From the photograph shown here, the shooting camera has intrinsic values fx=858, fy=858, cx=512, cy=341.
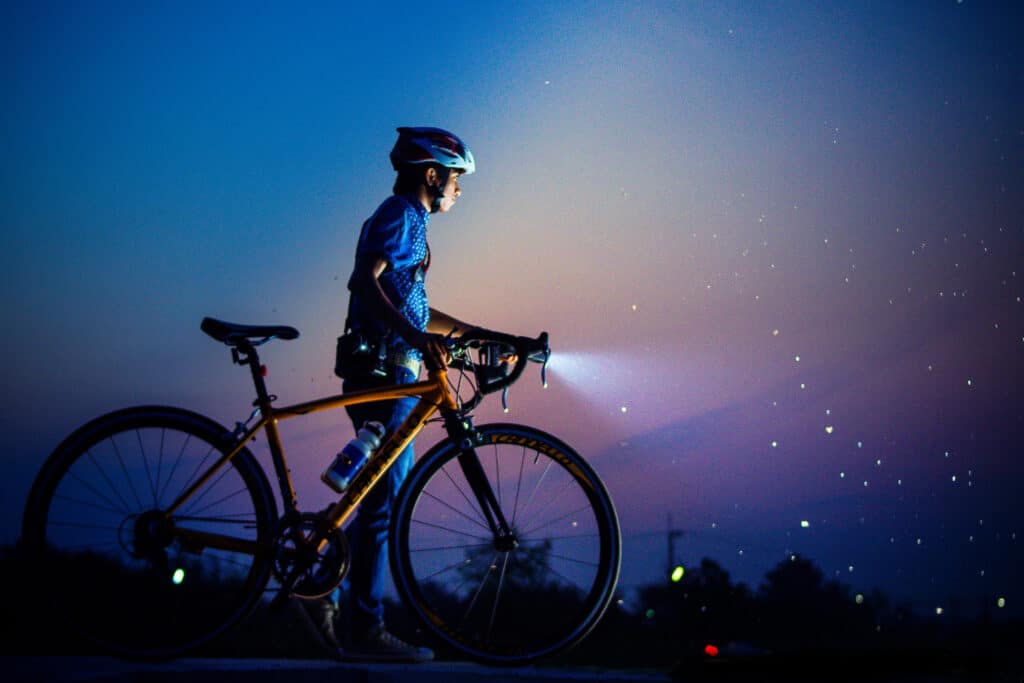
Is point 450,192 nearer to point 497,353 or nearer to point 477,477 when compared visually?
point 497,353

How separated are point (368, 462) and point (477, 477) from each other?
50cm

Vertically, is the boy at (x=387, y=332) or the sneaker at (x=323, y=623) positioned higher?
the boy at (x=387, y=332)

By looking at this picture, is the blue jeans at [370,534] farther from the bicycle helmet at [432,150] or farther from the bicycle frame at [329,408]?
the bicycle helmet at [432,150]

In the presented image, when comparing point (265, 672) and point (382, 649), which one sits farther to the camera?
point (382, 649)

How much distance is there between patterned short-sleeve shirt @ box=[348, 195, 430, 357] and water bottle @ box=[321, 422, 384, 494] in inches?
19.3

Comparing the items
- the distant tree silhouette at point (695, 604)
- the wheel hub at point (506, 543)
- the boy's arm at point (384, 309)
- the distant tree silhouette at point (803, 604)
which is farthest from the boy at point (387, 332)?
the distant tree silhouette at point (803, 604)

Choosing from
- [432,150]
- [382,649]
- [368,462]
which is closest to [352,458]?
[368,462]

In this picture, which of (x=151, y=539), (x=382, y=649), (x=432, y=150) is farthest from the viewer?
(x=432, y=150)

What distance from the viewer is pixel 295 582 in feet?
12.1

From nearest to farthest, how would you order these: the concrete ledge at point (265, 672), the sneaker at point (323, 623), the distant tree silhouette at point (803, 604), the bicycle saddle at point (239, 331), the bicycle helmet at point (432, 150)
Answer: the concrete ledge at point (265, 672)
the bicycle saddle at point (239, 331)
the sneaker at point (323, 623)
the bicycle helmet at point (432, 150)
the distant tree silhouette at point (803, 604)

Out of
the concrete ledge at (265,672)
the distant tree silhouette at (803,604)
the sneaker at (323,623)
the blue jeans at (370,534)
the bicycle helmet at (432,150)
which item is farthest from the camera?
the distant tree silhouette at (803,604)

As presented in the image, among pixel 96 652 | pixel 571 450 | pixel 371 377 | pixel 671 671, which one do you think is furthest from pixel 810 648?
pixel 96 652

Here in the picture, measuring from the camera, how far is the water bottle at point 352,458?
3.81 metres

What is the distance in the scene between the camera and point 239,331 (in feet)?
12.2
